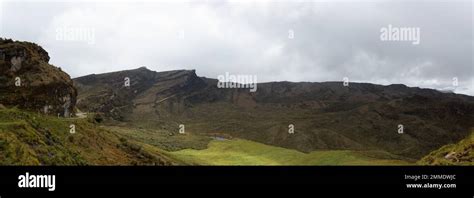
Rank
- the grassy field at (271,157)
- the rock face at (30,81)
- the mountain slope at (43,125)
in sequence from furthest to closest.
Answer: the grassy field at (271,157) → the rock face at (30,81) → the mountain slope at (43,125)

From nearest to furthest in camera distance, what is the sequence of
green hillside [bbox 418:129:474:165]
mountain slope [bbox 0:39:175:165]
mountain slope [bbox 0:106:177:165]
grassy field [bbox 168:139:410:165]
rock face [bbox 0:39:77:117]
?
mountain slope [bbox 0:106:177:165], green hillside [bbox 418:129:474:165], mountain slope [bbox 0:39:175:165], rock face [bbox 0:39:77:117], grassy field [bbox 168:139:410:165]

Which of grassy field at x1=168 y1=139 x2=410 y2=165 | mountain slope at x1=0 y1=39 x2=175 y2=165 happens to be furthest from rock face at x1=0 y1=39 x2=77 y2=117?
grassy field at x1=168 y1=139 x2=410 y2=165

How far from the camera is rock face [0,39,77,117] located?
4856 centimetres

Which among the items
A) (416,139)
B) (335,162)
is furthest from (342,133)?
(335,162)

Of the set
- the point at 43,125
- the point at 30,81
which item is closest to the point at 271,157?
the point at 30,81

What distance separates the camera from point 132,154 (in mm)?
45469

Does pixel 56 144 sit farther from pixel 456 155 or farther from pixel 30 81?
pixel 456 155

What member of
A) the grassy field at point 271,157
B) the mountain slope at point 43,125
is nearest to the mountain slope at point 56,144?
the mountain slope at point 43,125

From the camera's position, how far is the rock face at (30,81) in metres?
48.6

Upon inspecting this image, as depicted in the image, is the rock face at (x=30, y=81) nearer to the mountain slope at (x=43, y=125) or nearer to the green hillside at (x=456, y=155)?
the mountain slope at (x=43, y=125)

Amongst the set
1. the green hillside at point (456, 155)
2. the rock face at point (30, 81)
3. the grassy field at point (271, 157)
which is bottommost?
the grassy field at point (271, 157)

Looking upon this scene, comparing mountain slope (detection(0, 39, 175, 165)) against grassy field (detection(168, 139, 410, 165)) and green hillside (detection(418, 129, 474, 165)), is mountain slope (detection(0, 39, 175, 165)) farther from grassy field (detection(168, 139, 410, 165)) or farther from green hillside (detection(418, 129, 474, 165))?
green hillside (detection(418, 129, 474, 165))

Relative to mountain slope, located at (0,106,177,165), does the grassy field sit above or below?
below
